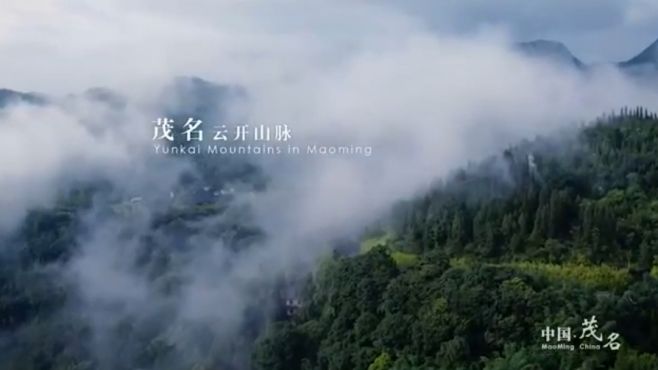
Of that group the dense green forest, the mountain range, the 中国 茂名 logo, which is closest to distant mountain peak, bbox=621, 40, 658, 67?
the mountain range

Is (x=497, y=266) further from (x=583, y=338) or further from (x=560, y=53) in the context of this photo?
(x=560, y=53)

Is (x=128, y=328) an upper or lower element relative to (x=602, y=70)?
lower

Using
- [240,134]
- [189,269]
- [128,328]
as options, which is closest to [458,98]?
[240,134]

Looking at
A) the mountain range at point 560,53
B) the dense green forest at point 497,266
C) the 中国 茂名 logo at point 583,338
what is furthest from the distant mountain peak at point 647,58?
the 中国 茂名 logo at point 583,338

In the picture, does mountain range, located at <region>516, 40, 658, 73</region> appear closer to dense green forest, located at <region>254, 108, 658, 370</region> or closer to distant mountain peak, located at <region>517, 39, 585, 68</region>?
distant mountain peak, located at <region>517, 39, 585, 68</region>

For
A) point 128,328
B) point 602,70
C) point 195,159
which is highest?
point 602,70

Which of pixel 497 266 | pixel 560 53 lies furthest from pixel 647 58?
pixel 497 266

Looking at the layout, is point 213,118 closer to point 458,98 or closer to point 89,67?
point 89,67
